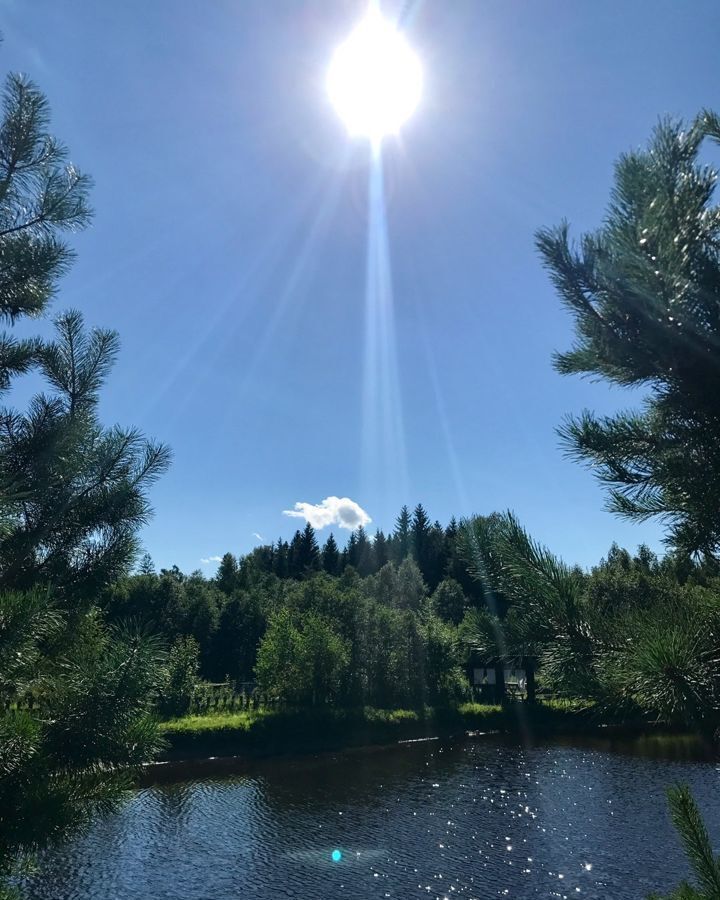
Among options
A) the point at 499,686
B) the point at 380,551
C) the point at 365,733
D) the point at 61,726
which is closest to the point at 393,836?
the point at 365,733

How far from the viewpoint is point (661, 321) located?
226 cm

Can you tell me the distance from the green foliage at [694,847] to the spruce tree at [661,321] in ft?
3.21

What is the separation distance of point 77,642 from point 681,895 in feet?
12.1

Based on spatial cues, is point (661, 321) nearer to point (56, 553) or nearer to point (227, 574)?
point (56, 553)

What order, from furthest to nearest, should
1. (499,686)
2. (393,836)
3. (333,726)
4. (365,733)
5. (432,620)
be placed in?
(432,620), (499,686), (365,733), (333,726), (393,836)

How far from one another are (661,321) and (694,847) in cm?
198

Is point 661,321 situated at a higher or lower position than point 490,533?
higher

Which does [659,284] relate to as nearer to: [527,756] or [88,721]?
[88,721]

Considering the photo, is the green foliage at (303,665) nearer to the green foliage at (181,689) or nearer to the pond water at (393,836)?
the green foliage at (181,689)

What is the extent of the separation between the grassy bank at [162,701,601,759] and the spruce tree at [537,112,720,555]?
28.7 meters

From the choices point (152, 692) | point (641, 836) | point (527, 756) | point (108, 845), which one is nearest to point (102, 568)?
point (152, 692)

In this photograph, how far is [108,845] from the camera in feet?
59.3

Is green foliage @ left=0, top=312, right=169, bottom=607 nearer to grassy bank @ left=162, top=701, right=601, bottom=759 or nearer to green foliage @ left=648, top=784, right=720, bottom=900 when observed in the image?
green foliage @ left=648, top=784, right=720, bottom=900

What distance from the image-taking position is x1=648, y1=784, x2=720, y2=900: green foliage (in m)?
2.25
